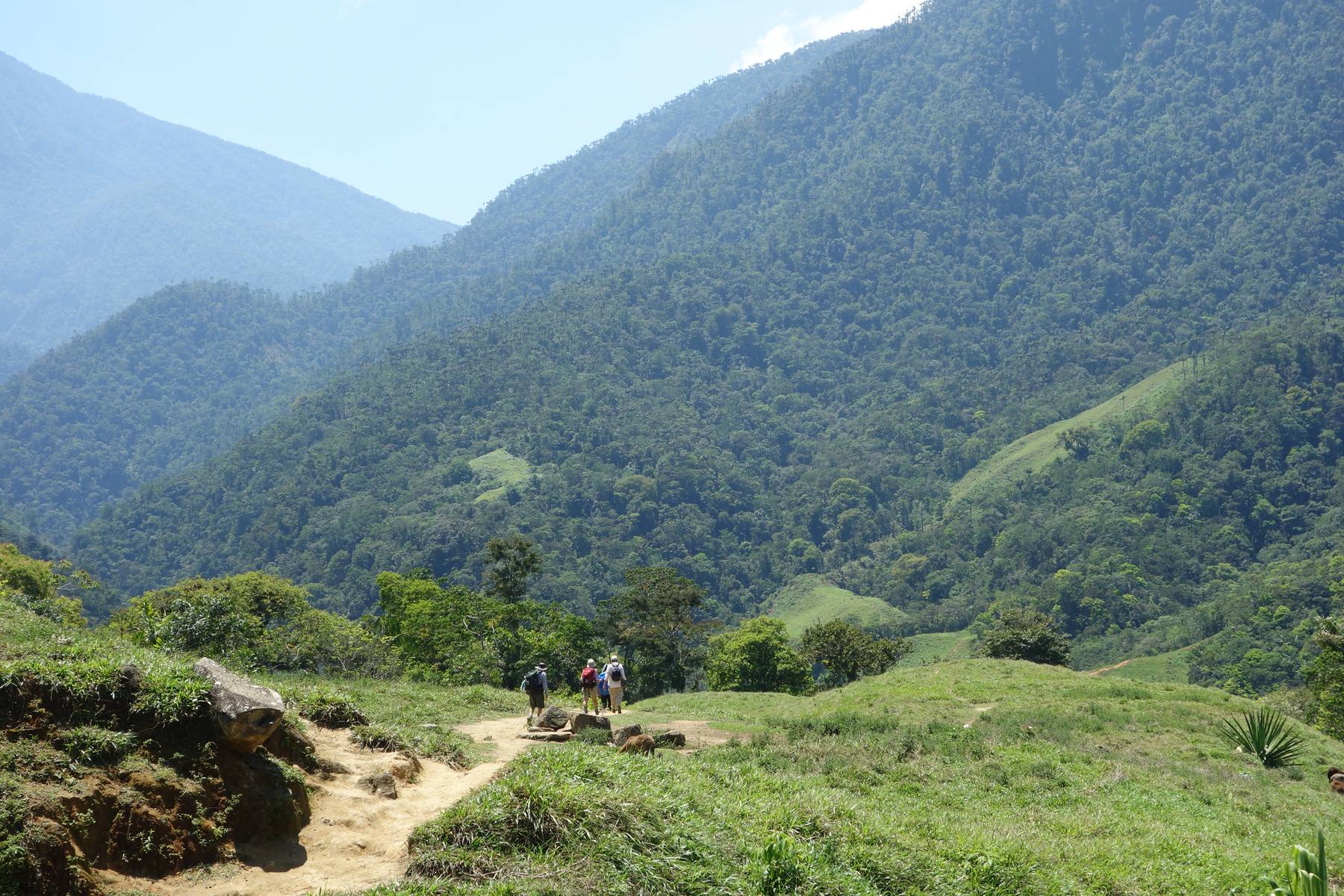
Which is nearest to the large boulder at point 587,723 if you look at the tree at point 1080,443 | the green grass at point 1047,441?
the tree at point 1080,443

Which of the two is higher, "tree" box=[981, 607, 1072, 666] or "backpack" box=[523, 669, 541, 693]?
"backpack" box=[523, 669, 541, 693]

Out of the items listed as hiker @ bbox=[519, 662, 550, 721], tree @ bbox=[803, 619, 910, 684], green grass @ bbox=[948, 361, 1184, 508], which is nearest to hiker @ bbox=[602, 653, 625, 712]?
hiker @ bbox=[519, 662, 550, 721]

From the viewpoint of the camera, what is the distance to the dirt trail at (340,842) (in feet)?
28.8

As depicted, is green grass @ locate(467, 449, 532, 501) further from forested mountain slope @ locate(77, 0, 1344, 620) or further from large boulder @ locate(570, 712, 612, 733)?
large boulder @ locate(570, 712, 612, 733)

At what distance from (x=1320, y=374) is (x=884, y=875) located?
465ft

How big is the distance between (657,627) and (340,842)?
43.8 metres

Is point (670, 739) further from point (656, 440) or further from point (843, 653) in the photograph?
point (656, 440)

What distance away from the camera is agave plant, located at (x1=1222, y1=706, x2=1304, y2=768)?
1908 cm

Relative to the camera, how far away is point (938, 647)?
101125mm

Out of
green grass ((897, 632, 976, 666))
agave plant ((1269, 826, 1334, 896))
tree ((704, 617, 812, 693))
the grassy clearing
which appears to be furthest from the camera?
green grass ((897, 632, 976, 666))

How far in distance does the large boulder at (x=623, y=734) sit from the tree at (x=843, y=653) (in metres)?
32.0

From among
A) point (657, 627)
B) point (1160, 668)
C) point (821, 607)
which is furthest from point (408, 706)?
point (821, 607)

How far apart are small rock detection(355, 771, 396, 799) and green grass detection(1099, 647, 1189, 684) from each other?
76.4 metres

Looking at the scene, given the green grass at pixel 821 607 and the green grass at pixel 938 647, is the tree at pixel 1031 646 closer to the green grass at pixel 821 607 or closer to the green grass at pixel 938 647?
the green grass at pixel 938 647
